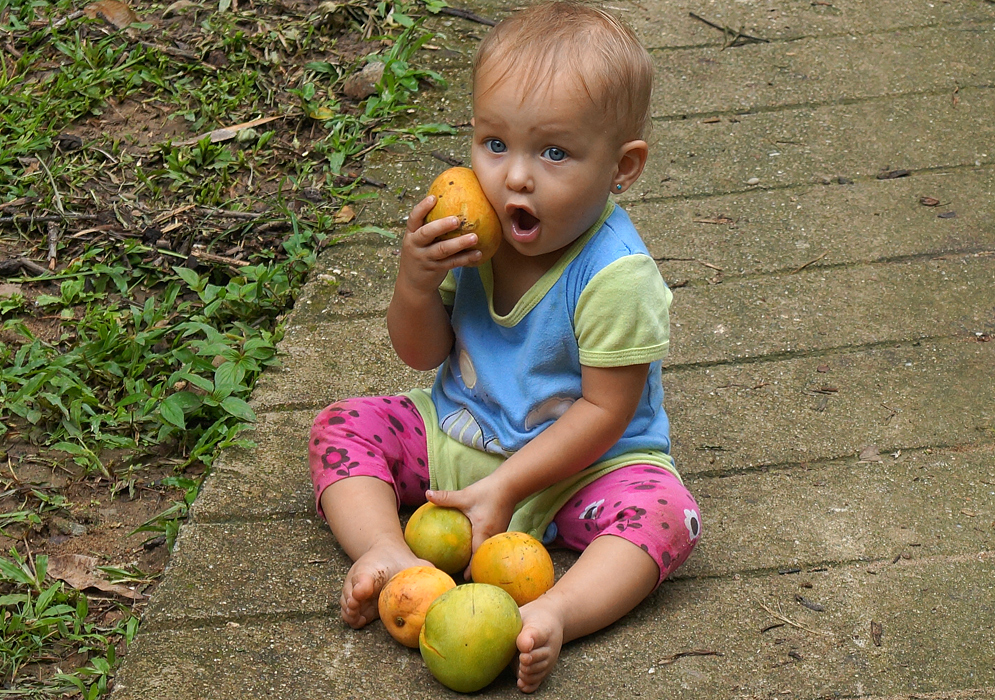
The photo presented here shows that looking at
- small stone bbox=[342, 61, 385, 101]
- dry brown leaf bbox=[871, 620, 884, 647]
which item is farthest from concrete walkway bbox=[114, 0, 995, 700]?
small stone bbox=[342, 61, 385, 101]

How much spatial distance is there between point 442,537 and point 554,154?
2.76 feet

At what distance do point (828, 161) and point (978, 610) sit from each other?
2185mm

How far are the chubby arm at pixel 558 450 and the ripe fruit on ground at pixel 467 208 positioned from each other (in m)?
0.36

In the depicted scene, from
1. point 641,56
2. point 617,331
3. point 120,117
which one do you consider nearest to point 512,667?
point 617,331

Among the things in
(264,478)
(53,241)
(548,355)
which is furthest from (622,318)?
(53,241)

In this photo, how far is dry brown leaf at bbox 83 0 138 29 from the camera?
4922 mm

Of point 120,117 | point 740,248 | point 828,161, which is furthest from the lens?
point 120,117

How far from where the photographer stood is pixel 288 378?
10.5 feet

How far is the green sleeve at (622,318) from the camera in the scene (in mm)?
2352

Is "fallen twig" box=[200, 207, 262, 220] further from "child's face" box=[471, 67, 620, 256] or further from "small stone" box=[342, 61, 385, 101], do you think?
"child's face" box=[471, 67, 620, 256]

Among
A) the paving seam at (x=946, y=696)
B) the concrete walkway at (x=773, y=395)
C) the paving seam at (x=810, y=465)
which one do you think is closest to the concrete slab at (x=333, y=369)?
the concrete walkway at (x=773, y=395)

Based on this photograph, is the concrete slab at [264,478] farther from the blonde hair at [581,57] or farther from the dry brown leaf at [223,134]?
the dry brown leaf at [223,134]

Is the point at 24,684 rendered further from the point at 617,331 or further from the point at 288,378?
the point at 617,331

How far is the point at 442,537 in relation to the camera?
236 centimetres
